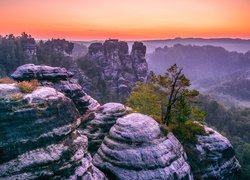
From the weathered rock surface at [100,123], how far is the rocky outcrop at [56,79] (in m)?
7.76

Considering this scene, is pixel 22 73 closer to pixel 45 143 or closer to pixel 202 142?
pixel 45 143

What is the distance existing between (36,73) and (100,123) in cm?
1283

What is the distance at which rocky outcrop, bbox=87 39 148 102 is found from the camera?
16716cm

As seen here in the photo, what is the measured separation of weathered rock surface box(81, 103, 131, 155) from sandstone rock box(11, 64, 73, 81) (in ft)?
32.8

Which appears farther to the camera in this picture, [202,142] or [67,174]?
[202,142]

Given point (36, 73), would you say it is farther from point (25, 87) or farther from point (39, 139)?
point (39, 139)

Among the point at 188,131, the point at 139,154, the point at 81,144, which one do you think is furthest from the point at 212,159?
the point at 81,144

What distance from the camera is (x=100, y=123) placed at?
40500 mm

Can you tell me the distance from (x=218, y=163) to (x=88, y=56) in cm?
15199

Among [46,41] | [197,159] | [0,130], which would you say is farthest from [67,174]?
[46,41]

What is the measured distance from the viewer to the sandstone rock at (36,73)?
43.9 meters

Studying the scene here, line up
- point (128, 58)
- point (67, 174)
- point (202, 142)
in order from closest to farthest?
point (67, 174) < point (202, 142) < point (128, 58)

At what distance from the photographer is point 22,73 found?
44094mm

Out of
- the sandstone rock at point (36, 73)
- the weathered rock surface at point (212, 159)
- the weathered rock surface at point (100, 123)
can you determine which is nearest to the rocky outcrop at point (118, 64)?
the sandstone rock at point (36, 73)
